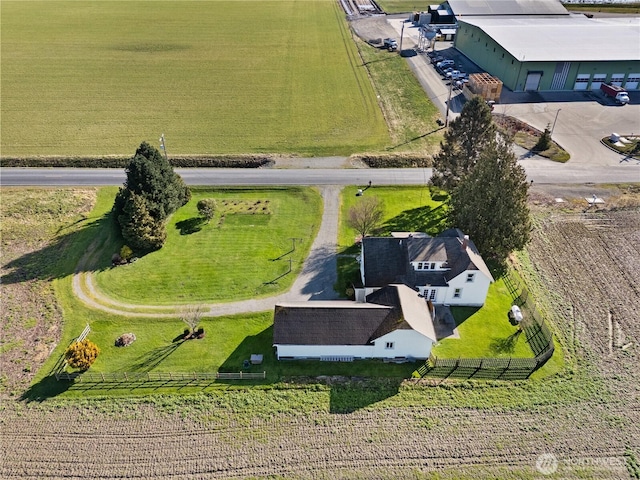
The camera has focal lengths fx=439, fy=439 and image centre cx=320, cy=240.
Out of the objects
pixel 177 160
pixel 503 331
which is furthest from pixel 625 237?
pixel 177 160

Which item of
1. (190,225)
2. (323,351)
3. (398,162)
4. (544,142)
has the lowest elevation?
(190,225)

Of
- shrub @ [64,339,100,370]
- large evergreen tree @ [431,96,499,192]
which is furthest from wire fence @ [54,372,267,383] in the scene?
large evergreen tree @ [431,96,499,192]

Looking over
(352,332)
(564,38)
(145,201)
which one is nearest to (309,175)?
(145,201)

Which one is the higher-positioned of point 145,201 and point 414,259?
point 414,259

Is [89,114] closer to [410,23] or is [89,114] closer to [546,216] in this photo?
[546,216]

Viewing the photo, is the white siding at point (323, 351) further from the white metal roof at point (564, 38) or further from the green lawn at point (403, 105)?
the white metal roof at point (564, 38)

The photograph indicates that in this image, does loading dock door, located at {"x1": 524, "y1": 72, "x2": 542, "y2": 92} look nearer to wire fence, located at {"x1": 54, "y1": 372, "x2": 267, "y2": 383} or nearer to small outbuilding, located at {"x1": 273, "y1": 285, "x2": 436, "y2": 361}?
small outbuilding, located at {"x1": 273, "y1": 285, "x2": 436, "y2": 361}

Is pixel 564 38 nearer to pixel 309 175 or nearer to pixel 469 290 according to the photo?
pixel 309 175

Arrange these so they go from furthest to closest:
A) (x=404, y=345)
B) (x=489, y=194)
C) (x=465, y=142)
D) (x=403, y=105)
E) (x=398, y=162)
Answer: (x=403, y=105) < (x=398, y=162) < (x=465, y=142) < (x=489, y=194) < (x=404, y=345)
